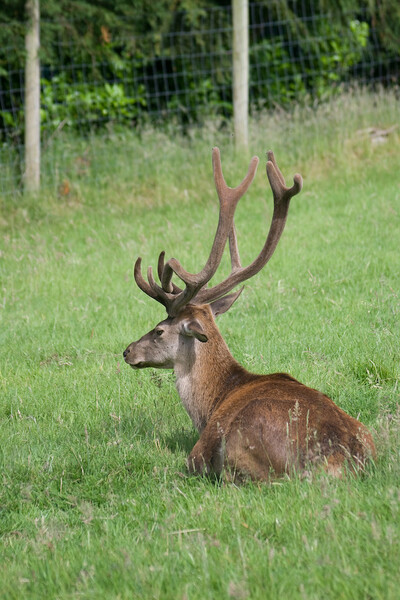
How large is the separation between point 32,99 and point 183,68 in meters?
4.26

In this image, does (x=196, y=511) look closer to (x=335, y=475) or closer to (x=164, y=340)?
(x=335, y=475)

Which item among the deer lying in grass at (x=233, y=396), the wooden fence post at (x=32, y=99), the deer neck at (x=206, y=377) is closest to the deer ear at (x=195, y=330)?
the deer lying in grass at (x=233, y=396)

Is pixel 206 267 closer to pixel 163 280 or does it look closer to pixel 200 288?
pixel 200 288

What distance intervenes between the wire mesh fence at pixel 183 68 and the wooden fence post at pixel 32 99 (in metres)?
0.85

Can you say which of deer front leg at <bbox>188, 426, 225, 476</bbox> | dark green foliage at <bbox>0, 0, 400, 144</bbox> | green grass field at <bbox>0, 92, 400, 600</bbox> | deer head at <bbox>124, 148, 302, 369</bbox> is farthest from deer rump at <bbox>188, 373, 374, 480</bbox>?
dark green foliage at <bbox>0, 0, 400, 144</bbox>

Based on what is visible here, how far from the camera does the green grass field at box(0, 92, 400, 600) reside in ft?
11.9

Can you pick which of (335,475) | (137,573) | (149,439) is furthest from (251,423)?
(137,573)

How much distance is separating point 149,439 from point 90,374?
1.41 m

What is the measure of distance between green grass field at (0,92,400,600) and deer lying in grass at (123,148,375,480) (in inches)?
7.3

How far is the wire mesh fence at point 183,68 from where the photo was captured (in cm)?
1468

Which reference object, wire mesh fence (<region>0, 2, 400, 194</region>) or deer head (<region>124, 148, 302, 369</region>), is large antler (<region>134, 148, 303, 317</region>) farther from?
wire mesh fence (<region>0, 2, 400, 194</region>)

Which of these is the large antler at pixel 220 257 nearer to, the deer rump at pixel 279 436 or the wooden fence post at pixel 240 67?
the deer rump at pixel 279 436

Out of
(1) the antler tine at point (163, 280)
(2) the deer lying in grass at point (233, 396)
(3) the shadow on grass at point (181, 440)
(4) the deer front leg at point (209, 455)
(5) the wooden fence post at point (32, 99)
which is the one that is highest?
(5) the wooden fence post at point (32, 99)

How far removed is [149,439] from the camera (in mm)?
5551
